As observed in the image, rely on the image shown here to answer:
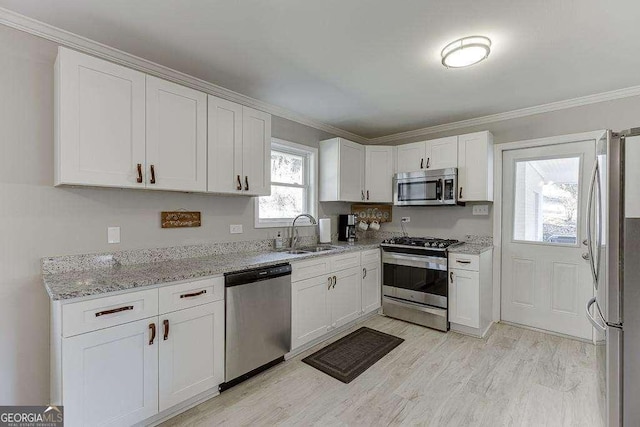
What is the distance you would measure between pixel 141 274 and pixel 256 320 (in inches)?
34.6

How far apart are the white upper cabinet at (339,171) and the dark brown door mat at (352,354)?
5.31 feet

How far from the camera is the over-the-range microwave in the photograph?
11.3 feet

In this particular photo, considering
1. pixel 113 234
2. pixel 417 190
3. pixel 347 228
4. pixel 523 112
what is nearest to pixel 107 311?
pixel 113 234

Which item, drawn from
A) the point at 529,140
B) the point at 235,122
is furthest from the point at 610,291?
the point at 235,122

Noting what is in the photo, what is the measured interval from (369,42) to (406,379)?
253 centimetres

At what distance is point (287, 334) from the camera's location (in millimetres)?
2559

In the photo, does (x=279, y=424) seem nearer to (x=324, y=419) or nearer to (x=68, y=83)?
(x=324, y=419)

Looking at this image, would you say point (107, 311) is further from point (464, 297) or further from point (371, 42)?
point (464, 297)

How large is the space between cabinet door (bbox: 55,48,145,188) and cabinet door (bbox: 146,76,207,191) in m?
0.06

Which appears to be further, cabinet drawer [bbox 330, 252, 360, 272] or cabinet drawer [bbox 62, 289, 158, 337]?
cabinet drawer [bbox 330, 252, 360, 272]

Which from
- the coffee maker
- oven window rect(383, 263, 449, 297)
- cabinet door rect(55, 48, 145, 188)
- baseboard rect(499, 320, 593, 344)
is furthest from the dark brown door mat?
cabinet door rect(55, 48, 145, 188)

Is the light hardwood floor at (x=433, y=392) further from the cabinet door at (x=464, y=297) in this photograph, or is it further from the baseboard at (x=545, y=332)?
the cabinet door at (x=464, y=297)

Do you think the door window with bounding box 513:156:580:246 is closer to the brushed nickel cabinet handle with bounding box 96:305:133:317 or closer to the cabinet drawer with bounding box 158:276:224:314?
the cabinet drawer with bounding box 158:276:224:314

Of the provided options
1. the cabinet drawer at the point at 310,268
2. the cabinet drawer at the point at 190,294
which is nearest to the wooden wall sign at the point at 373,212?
the cabinet drawer at the point at 310,268
